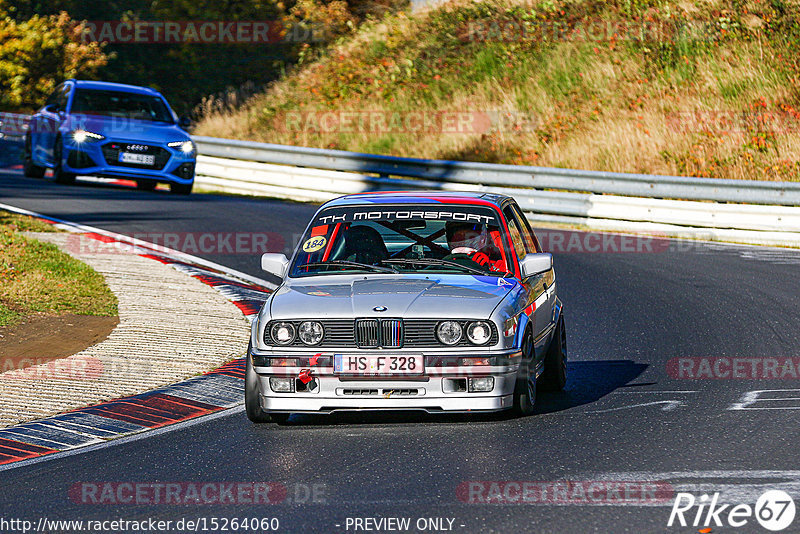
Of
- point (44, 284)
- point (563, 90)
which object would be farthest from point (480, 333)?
point (563, 90)

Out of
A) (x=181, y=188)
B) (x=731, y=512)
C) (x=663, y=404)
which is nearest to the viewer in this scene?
(x=731, y=512)

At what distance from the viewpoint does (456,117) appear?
30.8 m

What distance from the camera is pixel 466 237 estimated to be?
912cm

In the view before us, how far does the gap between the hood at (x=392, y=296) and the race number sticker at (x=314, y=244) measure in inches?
19.1

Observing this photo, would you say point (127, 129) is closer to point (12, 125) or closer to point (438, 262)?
point (438, 262)

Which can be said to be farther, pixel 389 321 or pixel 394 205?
pixel 394 205

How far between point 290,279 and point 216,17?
134ft

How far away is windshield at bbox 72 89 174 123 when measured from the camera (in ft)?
75.2

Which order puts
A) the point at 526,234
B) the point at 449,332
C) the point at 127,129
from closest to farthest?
the point at 449,332, the point at 526,234, the point at 127,129

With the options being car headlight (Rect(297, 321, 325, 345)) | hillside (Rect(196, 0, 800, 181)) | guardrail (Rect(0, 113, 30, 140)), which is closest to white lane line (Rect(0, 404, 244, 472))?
car headlight (Rect(297, 321, 325, 345))

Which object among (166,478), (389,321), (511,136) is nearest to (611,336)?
(389,321)

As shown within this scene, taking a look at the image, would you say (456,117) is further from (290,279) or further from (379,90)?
(290,279)

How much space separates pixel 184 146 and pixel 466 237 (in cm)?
1415

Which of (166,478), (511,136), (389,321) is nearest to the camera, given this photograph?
(166,478)
